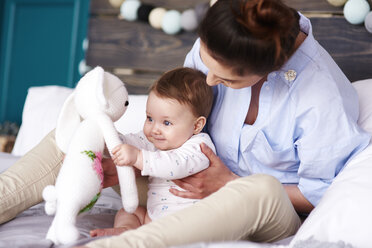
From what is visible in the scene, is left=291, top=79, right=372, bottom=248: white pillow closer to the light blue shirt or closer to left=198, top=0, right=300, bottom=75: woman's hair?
the light blue shirt

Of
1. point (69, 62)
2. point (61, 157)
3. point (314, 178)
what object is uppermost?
point (314, 178)

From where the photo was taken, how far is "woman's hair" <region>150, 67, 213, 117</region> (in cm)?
126

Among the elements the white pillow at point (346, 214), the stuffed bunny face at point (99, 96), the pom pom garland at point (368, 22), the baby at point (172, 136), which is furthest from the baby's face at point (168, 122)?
the pom pom garland at point (368, 22)

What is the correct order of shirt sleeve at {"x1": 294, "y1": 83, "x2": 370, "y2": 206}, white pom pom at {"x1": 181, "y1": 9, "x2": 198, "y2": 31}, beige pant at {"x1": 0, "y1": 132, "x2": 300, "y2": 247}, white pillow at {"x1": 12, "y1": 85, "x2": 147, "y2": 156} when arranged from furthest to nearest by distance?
1. white pom pom at {"x1": 181, "y1": 9, "x2": 198, "y2": 31}
2. white pillow at {"x1": 12, "y1": 85, "x2": 147, "y2": 156}
3. shirt sleeve at {"x1": 294, "y1": 83, "x2": 370, "y2": 206}
4. beige pant at {"x1": 0, "y1": 132, "x2": 300, "y2": 247}

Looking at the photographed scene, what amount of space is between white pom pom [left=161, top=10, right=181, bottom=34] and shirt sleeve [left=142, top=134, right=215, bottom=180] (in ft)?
3.10

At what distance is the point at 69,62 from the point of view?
3031mm

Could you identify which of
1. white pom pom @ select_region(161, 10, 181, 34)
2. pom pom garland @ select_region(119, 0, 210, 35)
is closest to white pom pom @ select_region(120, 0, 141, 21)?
pom pom garland @ select_region(119, 0, 210, 35)

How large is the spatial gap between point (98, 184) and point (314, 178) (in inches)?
22.5

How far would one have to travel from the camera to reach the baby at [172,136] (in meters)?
1.21

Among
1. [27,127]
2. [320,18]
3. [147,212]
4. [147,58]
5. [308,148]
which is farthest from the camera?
[147,58]

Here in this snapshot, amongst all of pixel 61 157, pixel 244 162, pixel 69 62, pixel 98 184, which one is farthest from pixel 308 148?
pixel 69 62

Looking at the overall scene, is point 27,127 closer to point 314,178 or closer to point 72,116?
point 72,116

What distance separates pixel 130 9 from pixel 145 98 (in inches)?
24.3

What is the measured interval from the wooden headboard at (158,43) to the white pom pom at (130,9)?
6 cm
